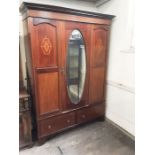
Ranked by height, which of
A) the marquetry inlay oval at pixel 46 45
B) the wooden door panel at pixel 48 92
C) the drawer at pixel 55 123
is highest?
the marquetry inlay oval at pixel 46 45

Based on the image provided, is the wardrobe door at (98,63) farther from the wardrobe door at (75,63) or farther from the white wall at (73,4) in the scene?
the white wall at (73,4)

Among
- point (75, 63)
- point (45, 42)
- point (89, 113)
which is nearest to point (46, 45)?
point (45, 42)

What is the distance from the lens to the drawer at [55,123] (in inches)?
83.3

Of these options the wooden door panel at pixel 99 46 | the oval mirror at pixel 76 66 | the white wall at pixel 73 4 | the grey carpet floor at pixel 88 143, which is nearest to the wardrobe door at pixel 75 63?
the oval mirror at pixel 76 66

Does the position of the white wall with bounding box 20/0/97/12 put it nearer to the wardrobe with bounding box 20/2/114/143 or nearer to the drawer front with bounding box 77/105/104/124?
the wardrobe with bounding box 20/2/114/143

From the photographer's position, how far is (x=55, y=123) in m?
2.21

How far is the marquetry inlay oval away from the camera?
6.23 ft

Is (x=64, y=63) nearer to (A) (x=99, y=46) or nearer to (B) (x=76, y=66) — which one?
(B) (x=76, y=66)

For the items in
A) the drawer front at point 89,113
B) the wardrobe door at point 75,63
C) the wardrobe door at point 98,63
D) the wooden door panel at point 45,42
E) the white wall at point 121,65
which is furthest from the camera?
the drawer front at point 89,113

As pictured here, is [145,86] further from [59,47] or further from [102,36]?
[102,36]

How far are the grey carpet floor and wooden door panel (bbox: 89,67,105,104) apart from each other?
1.63 ft

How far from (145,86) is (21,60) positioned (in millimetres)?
2046

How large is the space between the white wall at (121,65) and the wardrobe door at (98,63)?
0.52 ft

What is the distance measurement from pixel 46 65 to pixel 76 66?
0.51 m
